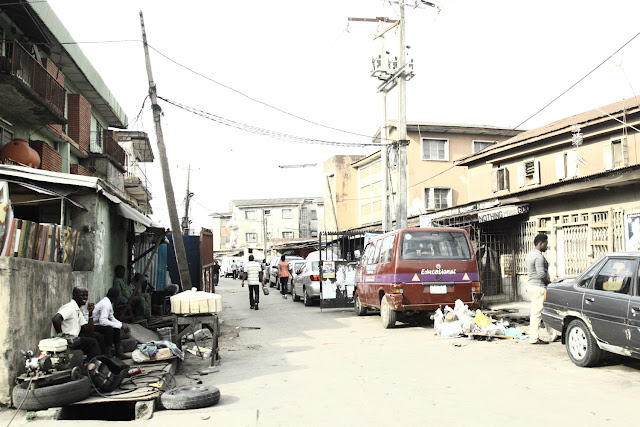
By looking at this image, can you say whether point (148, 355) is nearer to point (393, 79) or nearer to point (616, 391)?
point (616, 391)

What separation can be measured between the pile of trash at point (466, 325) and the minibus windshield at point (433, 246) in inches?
41.6

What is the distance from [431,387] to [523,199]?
34.6 feet

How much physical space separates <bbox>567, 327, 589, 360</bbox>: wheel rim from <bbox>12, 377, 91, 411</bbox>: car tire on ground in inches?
250

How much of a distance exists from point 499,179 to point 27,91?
18.8 m

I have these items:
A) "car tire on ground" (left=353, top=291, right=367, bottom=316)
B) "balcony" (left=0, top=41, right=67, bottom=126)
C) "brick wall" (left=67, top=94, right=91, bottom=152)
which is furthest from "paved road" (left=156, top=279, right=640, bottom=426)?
"brick wall" (left=67, top=94, right=91, bottom=152)

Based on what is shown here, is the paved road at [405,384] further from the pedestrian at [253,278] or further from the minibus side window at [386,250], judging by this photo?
the pedestrian at [253,278]

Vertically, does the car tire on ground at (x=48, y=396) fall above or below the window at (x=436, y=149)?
below

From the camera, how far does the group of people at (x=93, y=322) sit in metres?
7.01

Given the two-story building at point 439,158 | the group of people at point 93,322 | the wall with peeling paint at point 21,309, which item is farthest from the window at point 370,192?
the wall with peeling paint at point 21,309

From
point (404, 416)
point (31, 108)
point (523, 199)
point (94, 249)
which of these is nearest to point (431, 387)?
point (404, 416)

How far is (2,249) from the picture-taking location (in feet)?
23.2

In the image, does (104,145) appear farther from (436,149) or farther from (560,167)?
(560,167)

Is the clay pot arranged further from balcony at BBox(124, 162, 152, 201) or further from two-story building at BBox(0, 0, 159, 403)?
balcony at BBox(124, 162, 152, 201)

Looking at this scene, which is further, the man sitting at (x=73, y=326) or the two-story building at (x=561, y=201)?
Result: the two-story building at (x=561, y=201)
